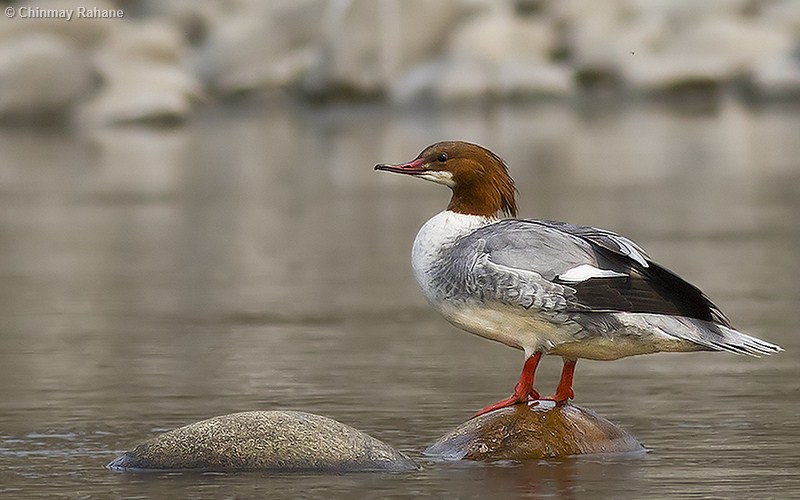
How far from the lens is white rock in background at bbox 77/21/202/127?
41031mm

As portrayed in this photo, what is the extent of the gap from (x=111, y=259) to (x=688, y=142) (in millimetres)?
15948

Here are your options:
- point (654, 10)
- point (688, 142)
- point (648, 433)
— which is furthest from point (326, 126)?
point (648, 433)

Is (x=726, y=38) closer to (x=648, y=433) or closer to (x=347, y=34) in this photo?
(x=347, y=34)

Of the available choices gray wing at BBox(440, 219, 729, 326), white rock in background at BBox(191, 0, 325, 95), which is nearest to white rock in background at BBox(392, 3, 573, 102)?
white rock in background at BBox(191, 0, 325, 95)

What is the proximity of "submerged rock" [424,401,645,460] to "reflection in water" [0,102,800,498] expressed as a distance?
137 mm

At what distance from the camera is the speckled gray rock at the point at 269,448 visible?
8.41 metres

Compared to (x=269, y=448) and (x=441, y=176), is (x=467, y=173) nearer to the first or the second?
(x=441, y=176)

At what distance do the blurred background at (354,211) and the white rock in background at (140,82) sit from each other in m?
0.07

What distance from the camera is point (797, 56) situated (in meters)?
43.8

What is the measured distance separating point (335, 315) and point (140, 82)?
94.8ft

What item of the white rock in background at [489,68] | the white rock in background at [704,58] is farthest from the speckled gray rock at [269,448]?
the white rock in background at [704,58]

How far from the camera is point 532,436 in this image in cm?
882

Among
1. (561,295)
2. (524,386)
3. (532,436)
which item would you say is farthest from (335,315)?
(561,295)

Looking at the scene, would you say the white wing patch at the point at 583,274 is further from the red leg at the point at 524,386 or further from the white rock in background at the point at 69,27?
the white rock in background at the point at 69,27
